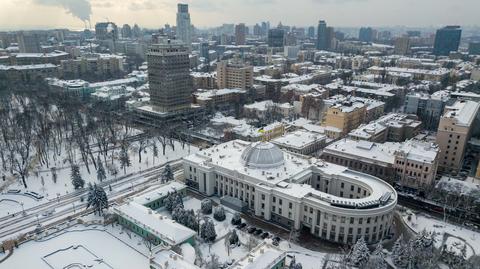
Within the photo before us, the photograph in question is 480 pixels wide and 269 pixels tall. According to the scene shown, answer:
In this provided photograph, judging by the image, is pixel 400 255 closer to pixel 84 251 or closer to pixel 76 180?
→ pixel 84 251

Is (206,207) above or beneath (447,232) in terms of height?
above

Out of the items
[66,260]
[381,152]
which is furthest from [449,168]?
[66,260]

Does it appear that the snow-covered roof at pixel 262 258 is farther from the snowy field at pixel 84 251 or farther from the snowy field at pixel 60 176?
the snowy field at pixel 60 176

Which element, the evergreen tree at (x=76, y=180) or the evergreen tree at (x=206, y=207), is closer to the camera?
the evergreen tree at (x=206, y=207)

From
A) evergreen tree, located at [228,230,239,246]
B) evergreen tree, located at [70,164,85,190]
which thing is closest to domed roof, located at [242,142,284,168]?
evergreen tree, located at [228,230,239,246]

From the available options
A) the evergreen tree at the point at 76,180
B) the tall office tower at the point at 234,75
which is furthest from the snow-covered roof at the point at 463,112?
the evergreen tree at the point at 76,180

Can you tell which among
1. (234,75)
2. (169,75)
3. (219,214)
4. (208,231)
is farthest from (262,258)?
(234,75)
